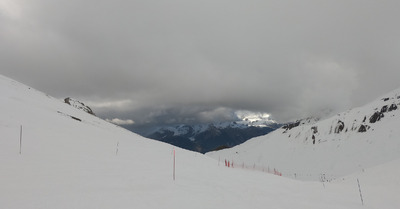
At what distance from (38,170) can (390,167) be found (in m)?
32.2

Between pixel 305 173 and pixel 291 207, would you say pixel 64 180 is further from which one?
pixel 305 173

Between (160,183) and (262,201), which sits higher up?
(160,183)

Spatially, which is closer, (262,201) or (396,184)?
(262,201)


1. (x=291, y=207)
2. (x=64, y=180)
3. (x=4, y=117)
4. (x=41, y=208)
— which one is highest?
(x=4, y=117)

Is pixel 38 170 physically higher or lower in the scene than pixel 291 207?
higher

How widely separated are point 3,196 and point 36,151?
667cm

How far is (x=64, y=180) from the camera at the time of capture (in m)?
8.78

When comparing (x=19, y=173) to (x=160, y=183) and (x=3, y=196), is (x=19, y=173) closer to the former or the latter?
(x=3, y=196)

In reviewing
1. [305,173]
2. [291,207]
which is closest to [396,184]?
[291,207]

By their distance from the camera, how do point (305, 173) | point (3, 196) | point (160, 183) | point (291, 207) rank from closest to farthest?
1. point (3, 196)
2. point (291, 207)
3. point (160, 183)
4. point (305, 173)

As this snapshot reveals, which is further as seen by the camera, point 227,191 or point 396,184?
point 396,184

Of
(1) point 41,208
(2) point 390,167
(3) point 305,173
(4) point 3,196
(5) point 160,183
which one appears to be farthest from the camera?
(3) point 305,173

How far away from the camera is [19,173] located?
8.83m

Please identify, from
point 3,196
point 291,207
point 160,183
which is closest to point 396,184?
point 291,207
